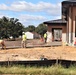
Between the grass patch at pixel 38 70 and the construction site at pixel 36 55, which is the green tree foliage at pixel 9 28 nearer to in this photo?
the construction site at pixel 36 55

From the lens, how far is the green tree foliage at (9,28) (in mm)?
93625

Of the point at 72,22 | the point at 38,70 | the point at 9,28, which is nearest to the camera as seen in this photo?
the point at 38,70

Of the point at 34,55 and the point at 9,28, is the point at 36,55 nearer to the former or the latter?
the point at 34,55

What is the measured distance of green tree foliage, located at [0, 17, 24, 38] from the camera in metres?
93.6

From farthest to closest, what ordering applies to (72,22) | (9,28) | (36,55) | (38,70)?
(9,28) < (72,22) < (36,55) < (38,70)

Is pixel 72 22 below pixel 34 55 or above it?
above

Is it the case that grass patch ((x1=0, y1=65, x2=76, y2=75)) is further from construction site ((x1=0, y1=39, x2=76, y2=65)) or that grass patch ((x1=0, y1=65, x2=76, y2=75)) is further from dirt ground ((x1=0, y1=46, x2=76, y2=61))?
dirt ground ((x1=0, y1=46, x2=76, y2=61))

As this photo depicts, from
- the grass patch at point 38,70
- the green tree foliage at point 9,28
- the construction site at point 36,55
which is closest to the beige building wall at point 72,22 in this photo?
the construction site at point 36,55

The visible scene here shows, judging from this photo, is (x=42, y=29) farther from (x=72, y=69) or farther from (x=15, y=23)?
(x=72, y=69)

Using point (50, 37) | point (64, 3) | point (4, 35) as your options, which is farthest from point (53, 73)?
point (4, 35)

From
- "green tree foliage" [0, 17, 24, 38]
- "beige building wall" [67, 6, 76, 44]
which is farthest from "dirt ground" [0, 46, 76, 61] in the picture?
"green tree foliage" [0, 17, 24, 38]

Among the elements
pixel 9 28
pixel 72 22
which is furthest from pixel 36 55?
pixel 9 28

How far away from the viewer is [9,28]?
102m

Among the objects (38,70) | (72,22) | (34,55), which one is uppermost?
(72,22)
